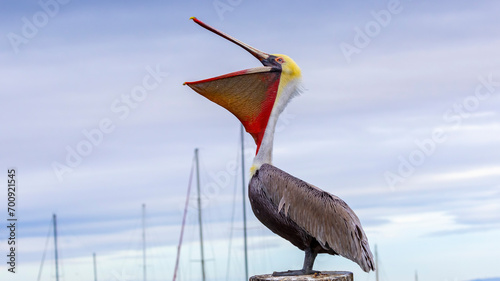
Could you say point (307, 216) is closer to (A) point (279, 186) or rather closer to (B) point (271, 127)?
(A) point (279, 186)

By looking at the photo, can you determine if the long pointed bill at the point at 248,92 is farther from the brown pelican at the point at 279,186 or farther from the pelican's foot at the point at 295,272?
the pelican's foot at the point at 295,272

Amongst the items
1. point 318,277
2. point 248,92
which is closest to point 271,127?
point 248,92

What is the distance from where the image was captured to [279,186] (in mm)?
8422

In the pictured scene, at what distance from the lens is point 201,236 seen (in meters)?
24.0

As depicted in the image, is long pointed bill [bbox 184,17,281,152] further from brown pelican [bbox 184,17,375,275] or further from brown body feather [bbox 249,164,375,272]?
brown body feather [bbox 249,164,375,272]

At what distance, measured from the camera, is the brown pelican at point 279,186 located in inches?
326

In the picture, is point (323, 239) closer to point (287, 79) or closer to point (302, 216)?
point (302, 216)

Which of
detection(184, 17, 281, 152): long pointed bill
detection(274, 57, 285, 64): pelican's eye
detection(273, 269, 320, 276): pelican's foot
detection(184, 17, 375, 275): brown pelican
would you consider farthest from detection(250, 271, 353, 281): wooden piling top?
detection(274, 57, 285, 64): pelican's eye

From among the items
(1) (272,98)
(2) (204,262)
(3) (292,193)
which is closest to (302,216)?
(3) (292,193)

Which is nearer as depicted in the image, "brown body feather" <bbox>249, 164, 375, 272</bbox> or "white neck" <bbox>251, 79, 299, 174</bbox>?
"brown body feather" <bbox>249, 164, 375, 272</bbox>

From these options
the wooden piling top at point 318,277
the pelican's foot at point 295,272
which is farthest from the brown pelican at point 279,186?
the wooden piling top at point 318,277

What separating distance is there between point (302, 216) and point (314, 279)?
84 centimetres

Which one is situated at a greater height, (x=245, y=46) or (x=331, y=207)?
(x=245, y=46)

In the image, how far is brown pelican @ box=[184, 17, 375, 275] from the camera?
27.2ft
